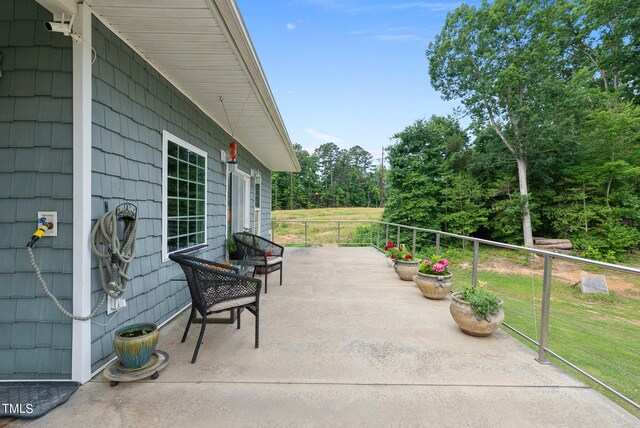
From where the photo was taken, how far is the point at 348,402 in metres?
1.68


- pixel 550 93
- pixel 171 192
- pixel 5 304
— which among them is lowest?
pixel 5 304

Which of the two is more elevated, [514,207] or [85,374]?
[514,207]

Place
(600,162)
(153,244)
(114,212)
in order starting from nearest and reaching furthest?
(114,212) → (153,244) → (600,162)

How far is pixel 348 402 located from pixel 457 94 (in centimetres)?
1502

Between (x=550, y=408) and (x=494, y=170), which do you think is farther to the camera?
(x=494, y=170)

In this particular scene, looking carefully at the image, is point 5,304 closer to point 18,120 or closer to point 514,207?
point 18,120

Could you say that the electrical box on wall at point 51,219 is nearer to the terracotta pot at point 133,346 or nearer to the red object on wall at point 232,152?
Result: the terracotta pot at point 133,346

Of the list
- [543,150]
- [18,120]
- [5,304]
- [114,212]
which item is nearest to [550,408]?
[114,212]

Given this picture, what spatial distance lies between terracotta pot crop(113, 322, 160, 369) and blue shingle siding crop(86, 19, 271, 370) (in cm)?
25

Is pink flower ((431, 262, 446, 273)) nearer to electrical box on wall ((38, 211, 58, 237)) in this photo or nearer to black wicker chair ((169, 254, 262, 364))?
black wicker chair ((169, 254, 262, 364))

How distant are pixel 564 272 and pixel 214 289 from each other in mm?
11788

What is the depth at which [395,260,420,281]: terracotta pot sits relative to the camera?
4.55m

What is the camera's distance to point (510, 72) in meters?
11.4

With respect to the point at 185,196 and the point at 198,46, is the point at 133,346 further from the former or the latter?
the point at 198,46
